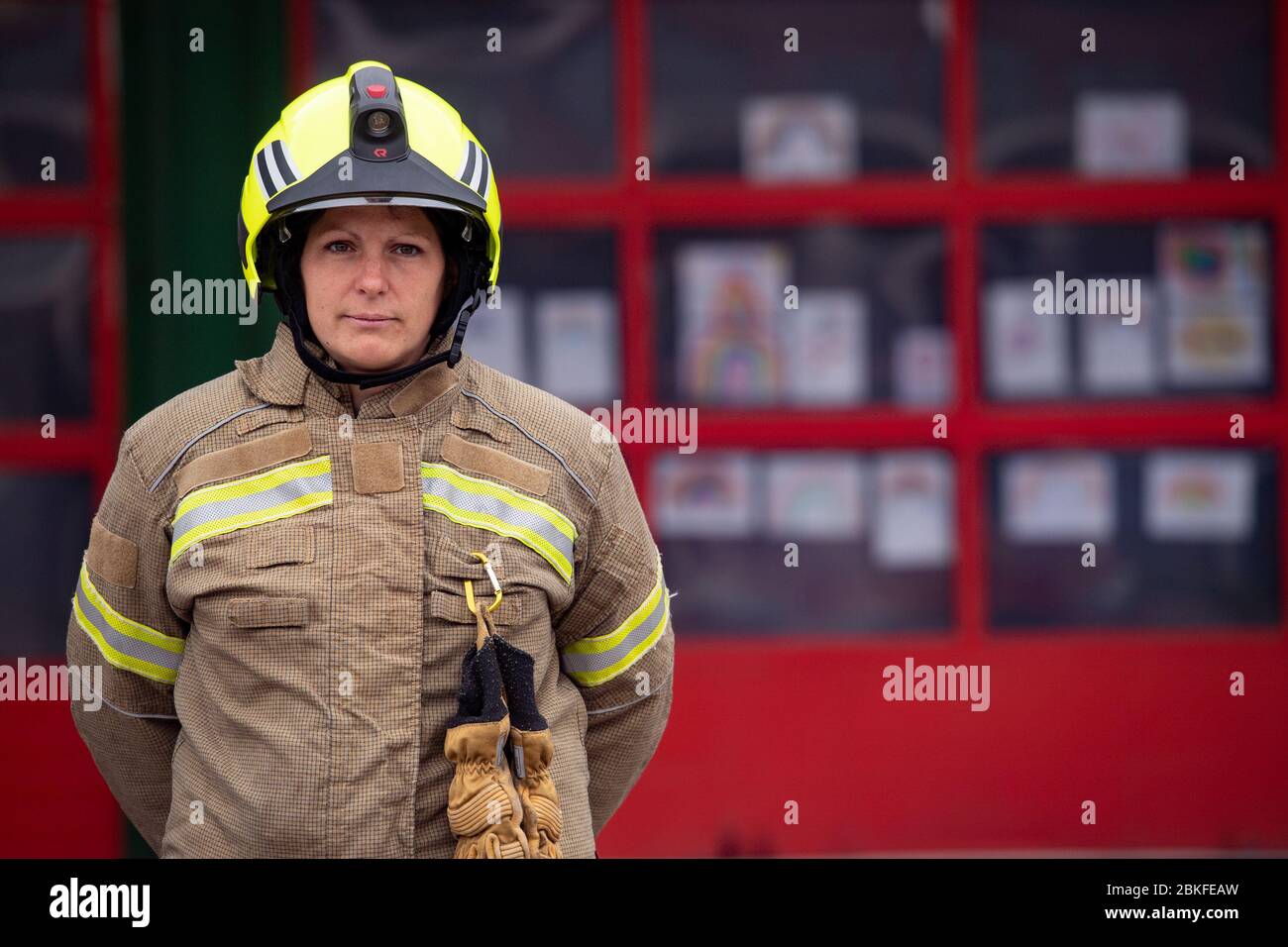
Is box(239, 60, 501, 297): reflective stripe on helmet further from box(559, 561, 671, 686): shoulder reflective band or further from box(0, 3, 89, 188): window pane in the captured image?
box(0, 3, 89, 188): window pane

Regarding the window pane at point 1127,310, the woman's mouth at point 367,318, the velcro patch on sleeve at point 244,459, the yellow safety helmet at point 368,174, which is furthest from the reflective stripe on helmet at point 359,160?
the window pane at point 1127,310

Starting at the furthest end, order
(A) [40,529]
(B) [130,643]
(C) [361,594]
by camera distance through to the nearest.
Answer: (A) [40,529], (B) [130,643], (C) [361,594]

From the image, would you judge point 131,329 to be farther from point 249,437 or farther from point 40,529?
point 249,437

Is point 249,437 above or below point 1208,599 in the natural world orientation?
above

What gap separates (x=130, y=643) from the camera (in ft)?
7.37

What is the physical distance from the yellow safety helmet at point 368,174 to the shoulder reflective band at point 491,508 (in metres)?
0.16

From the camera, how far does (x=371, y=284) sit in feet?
7.04

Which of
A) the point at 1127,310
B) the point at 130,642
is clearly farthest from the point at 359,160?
the point at 1127,310

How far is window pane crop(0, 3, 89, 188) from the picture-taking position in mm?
4625

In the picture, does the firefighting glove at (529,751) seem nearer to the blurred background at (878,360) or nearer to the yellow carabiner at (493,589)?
the yellow carabiner at (493,589)

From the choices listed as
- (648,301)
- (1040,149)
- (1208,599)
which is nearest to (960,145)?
(1040,149)

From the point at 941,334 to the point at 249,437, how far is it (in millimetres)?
3083

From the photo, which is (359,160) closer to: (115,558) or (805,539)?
(115,558)

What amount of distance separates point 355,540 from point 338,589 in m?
0.07
